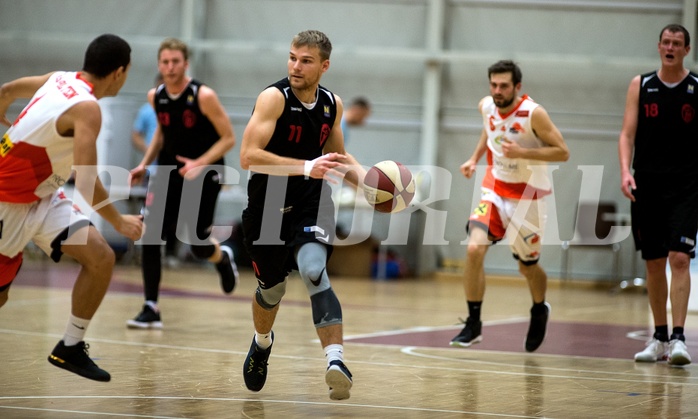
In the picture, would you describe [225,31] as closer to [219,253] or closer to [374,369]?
[219,253]

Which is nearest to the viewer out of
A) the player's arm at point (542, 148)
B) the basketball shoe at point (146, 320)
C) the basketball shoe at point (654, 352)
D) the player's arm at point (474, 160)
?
the basketball shoe at point (654, 352)

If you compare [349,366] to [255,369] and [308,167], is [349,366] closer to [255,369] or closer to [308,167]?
[255,369]

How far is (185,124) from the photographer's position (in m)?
9.07

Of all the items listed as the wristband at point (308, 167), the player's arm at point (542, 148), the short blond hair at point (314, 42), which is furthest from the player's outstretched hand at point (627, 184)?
the wristband at point (308, 167)

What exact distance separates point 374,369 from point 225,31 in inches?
570

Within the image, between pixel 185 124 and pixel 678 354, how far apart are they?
485cm

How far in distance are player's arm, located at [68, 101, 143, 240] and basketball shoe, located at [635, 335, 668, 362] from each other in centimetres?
420

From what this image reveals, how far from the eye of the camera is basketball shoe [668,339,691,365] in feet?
23.5

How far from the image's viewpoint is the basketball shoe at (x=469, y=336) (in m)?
7.97

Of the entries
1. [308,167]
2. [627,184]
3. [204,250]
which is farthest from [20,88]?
[627,184]

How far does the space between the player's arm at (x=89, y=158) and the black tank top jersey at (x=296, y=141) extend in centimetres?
74

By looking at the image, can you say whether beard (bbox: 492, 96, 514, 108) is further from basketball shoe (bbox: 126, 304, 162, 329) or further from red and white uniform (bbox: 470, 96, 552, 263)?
basketball shoe (bbox: 126, 304, 162, 329)

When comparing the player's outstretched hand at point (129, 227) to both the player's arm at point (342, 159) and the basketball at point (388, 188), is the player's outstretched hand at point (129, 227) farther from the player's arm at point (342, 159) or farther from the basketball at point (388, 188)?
the basketball at point (388, 188)

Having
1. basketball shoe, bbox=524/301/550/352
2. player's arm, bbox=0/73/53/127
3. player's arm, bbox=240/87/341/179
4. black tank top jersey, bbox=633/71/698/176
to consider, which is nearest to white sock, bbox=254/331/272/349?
player's arm, bbox=240/87/341/179
